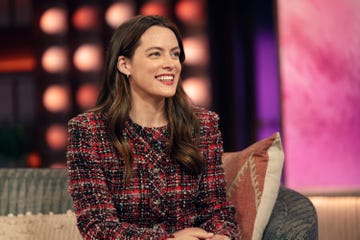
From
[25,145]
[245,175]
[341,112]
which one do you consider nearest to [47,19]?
[25,145]

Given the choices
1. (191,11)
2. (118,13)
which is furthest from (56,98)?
(191,11)

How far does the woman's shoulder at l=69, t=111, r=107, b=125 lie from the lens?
213 centimetres

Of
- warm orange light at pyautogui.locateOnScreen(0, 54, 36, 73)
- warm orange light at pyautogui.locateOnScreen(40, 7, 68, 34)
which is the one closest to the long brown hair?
warm orange light at pyautogui.locateOnScreen(40, 7, 68, 34)

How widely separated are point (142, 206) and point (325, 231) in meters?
1.05

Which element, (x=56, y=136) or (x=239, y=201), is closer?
(x=239, y=201)

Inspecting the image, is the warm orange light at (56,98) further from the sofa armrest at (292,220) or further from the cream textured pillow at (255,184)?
the sofa armrest at (292,220)

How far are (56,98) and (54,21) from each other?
636mm

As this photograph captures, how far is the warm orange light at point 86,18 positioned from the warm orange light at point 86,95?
1.57ft

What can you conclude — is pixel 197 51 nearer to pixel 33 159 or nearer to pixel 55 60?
pixel 55 60

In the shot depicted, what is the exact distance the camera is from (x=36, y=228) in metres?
2.53

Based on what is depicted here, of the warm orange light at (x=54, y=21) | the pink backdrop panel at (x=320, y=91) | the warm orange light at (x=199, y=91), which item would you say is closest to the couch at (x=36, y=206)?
the pink backdrop panel at (x=320, y=91)

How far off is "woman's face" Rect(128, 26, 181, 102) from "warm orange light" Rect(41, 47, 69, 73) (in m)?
3.15

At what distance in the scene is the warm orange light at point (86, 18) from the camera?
516 centimetres

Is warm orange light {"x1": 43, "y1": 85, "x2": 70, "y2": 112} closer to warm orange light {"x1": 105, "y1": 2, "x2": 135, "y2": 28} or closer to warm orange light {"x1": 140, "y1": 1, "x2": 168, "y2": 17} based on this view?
warm orange light {"x1": 105, "y1": 2, "x2": 135, "y2": 28}
